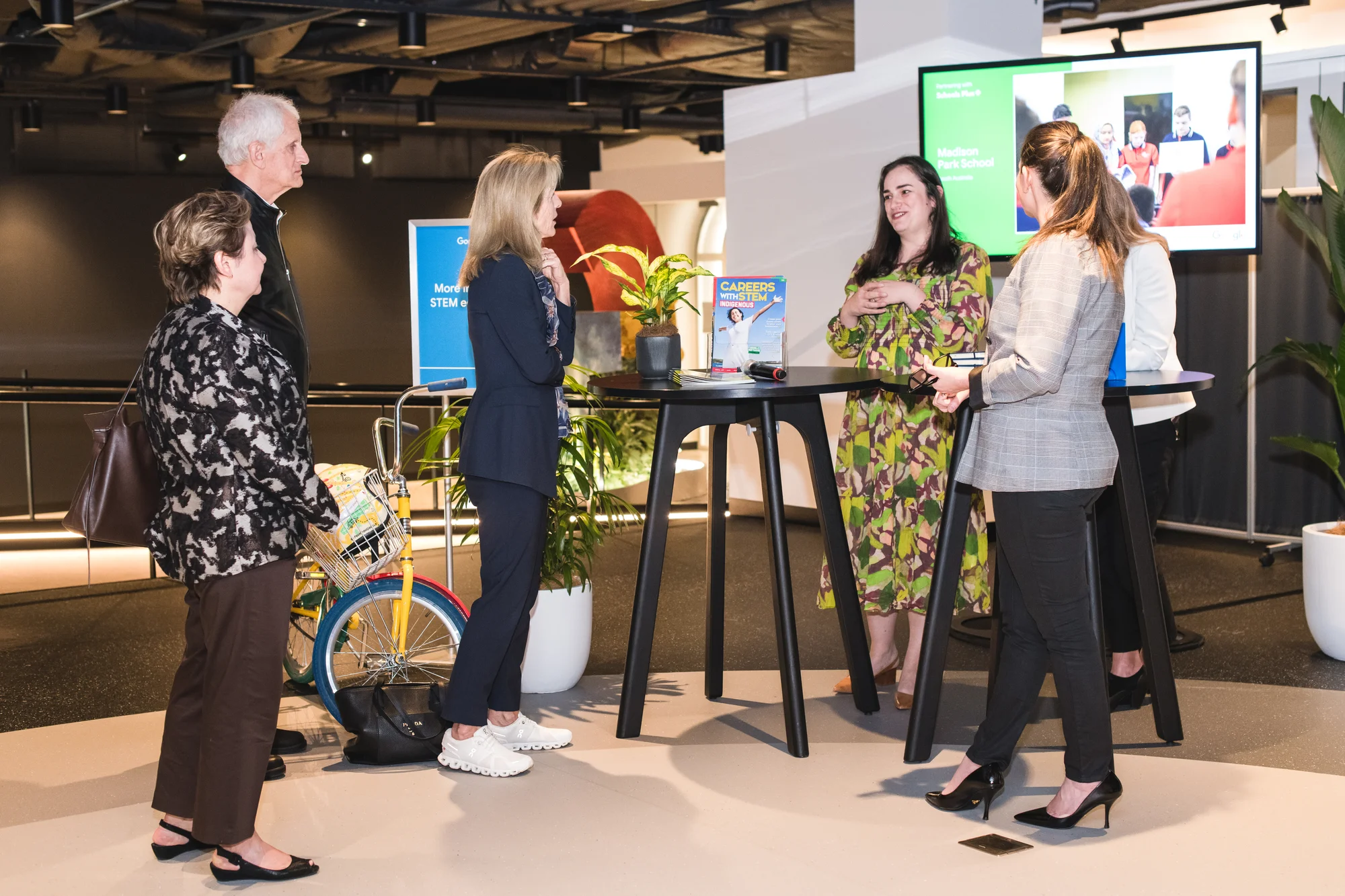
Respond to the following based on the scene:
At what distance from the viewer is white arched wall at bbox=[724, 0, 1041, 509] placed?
627cm

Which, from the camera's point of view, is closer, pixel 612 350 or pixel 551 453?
pixel 551 453

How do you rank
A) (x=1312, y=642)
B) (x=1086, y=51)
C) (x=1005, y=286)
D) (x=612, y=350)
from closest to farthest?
(x=1005, y=286) < (x=1312, y=642) < (x=612, y=350) < (x=1086, y=51)

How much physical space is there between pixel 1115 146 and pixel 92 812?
4.37 m

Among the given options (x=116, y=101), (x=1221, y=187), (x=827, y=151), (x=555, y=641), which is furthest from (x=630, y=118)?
(x=555, y=641)

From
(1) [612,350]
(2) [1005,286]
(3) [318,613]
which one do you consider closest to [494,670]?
(3) [318,613]

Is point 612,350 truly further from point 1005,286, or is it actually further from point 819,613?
point 1005,286

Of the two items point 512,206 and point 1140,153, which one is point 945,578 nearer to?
point 512,206

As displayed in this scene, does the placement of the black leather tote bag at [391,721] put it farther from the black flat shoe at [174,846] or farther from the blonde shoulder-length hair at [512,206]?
the blonde shoulder-length hair at [512,206]

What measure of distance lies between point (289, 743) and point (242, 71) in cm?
582

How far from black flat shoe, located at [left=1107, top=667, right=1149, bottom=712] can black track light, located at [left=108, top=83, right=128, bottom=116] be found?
5.57m

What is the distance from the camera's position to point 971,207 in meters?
5.54

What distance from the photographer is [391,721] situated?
3.59 meters

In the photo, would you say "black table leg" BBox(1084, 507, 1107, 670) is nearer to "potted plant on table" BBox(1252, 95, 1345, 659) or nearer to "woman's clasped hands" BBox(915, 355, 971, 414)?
"woman's clasped hands" BBox(915, 355, 971, 414)

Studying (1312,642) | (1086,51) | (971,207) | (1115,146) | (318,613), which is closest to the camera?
(318,613)
